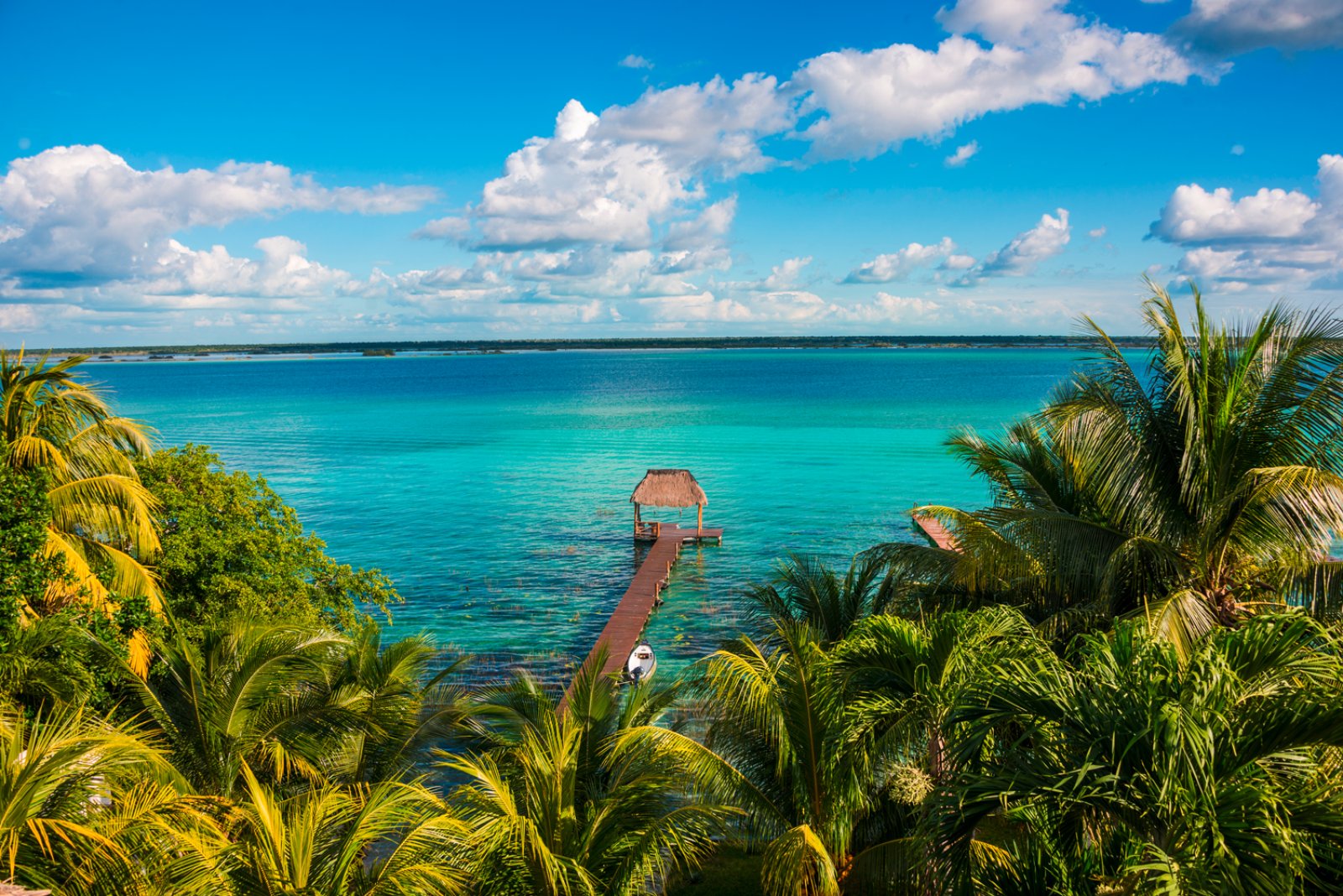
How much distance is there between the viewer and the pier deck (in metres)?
17.7

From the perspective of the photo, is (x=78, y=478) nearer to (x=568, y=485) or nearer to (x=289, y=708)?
(x=289, y=708)

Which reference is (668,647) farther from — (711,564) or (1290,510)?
(1290,510)

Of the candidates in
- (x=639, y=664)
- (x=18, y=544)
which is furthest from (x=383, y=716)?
(x=639, y=664)

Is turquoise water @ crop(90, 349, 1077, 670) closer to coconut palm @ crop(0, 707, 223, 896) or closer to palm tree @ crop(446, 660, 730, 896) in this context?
palm tree @ crop(446, 660, 730, 896)

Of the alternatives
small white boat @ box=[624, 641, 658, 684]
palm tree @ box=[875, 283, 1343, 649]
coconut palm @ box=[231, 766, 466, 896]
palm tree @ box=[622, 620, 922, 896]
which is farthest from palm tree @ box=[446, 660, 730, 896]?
small white boat @ box=[624, 641, 658, 684]

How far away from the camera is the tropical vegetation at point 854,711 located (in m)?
4.36

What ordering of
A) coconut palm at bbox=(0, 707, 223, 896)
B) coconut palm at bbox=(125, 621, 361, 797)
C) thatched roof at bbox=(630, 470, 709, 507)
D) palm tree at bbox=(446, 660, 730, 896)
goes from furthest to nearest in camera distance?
thatched roof at bbox=(630, 470, 709, 507) → coconut palm at bbox=(125, 621, 361, 797) → palm tree at bbox=(446, 660, 730, 896) → coconut palm at bbox=(0, 707, 223, 896)

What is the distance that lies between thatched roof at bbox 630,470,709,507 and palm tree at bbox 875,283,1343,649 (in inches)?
740

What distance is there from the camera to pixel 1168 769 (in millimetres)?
3936

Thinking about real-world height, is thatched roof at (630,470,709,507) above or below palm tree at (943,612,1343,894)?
below

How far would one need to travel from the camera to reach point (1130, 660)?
484cm

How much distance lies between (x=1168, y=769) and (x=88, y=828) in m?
6.72

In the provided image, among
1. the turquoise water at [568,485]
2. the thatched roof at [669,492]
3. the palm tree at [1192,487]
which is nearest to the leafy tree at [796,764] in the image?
the palm tree at [1192,487]

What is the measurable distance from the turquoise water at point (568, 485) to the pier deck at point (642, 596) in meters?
0.51
